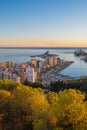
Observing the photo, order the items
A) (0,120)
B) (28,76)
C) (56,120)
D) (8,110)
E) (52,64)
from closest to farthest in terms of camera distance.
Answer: (56,120) → (0,120) → (8,110) → (28,76) → (52,64)

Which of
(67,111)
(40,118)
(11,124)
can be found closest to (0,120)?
(11,124)

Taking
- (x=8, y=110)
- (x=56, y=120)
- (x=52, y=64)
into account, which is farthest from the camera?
(x=52, y=64)

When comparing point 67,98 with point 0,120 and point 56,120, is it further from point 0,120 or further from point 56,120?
point 0,120

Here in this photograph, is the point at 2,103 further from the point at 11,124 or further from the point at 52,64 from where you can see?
the point at 52,64

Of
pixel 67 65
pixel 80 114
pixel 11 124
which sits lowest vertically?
pixel 67 65

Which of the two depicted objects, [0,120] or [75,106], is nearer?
[75,106]

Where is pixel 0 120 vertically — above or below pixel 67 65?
above

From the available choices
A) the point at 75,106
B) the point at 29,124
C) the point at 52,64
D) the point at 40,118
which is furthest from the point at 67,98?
the point at 52,64
